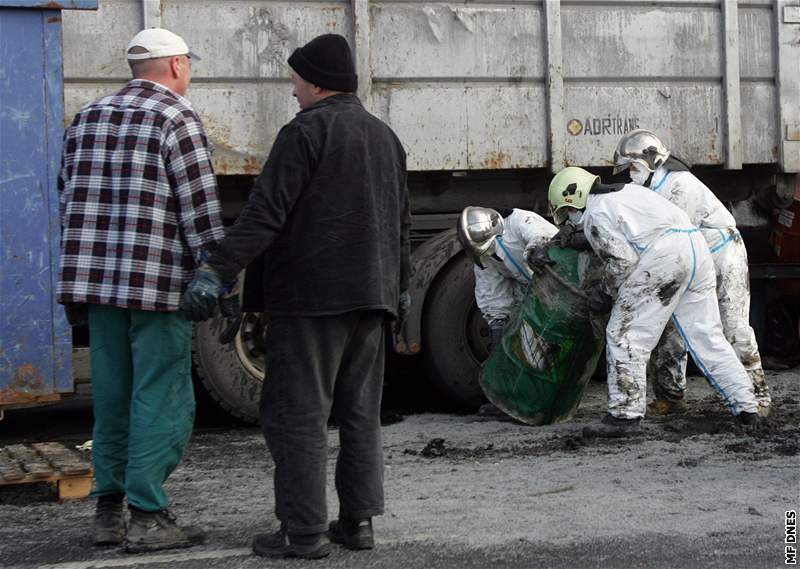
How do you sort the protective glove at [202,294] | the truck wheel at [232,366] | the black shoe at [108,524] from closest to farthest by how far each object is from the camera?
the protective glove at [202,294] < the black shoe at [108,524] < the truck wheel at [232,366]

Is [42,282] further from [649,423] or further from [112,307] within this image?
[649,423]

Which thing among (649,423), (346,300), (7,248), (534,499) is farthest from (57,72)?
(649,423)

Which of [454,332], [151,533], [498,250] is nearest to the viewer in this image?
[151,533]

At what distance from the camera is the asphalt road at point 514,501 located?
4.54 m

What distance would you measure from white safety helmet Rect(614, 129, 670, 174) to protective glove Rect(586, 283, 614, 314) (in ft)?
2.51

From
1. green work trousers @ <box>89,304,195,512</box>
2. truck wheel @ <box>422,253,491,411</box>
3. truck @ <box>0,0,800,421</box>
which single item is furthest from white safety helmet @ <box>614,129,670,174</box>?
green work trousers @ <box>89,304,195,512</box>

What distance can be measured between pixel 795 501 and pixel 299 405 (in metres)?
2.13

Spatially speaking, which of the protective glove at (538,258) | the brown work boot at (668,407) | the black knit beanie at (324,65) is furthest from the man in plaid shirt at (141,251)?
the brown work boot at (668,407)

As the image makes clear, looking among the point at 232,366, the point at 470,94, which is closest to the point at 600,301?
the point at 470,94

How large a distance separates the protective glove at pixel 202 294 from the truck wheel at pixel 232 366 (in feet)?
9.41

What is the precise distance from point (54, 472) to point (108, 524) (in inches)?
37.9

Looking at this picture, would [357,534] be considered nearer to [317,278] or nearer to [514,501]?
[317,278]

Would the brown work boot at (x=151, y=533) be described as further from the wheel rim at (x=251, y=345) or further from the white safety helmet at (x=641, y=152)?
the white safety helmet at (x=641, y=152)

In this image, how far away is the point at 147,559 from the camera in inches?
177
